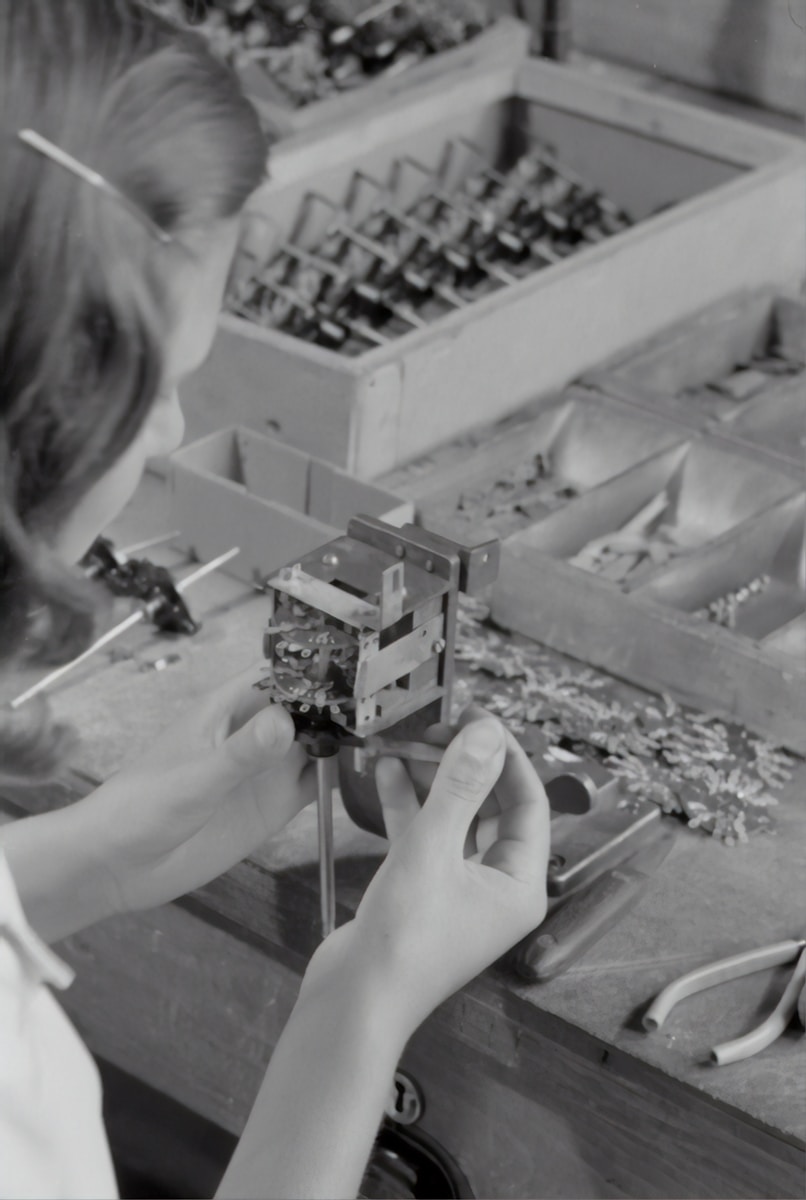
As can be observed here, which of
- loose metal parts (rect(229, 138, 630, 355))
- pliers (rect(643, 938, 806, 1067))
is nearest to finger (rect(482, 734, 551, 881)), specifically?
pliers (rect(643, 938, 806, 1067))

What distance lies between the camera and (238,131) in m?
0.72

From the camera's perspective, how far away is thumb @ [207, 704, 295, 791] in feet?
2.94

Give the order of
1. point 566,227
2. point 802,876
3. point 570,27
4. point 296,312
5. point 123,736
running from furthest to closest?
point 570,27 → point 566,227 → point 296,312 → point 123,736 → point 802,876

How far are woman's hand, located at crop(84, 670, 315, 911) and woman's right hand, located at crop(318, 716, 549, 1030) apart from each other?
0.14 m

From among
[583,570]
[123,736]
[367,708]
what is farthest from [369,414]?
[367,708]

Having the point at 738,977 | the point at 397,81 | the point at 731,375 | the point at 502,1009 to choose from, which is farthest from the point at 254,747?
the point at 397,81

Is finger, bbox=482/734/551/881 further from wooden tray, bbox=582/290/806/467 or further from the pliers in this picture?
wooden tray, bbox=582/290/806/467

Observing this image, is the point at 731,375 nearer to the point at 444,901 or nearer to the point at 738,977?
the point at 738,977

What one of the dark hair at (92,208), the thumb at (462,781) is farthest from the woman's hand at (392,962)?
the dark hair at (92,208)

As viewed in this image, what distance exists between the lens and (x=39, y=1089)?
0.74 meters

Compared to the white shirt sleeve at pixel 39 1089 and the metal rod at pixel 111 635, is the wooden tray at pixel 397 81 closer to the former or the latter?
the metal rod at pixel 111 635

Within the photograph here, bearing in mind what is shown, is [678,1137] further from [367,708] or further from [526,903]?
[367,708]

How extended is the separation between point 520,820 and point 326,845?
0.14 meters

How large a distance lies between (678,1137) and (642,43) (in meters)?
1.52
